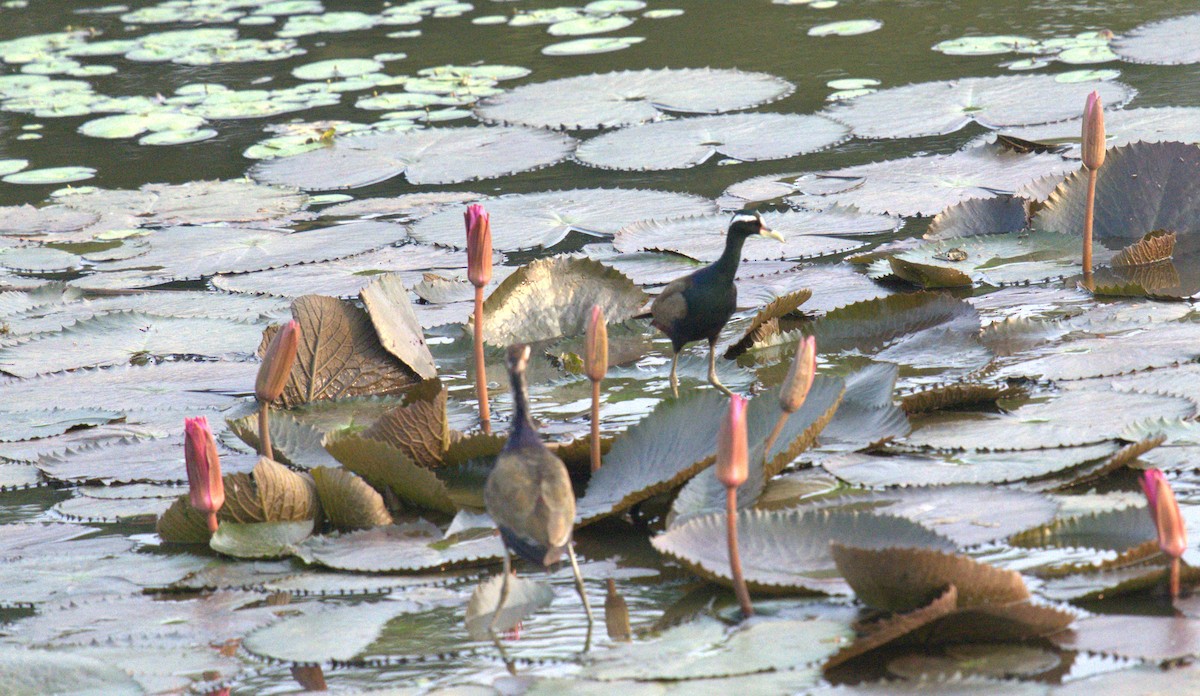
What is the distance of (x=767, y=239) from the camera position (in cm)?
508

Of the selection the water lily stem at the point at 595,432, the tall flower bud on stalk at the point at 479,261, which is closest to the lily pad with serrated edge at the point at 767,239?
the tall flower bud on stalk at the point at 479,261

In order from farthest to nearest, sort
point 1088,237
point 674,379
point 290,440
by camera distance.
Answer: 1. point 1088,237
2. point 674,379
3. point 290,440

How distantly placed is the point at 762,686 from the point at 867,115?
187 inches

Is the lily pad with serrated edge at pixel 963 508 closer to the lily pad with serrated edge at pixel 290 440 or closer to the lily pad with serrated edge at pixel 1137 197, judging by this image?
the lily pad with serrated edge at pixel 290 440

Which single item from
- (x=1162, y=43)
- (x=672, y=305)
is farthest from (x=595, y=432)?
(x=1162, y=43)

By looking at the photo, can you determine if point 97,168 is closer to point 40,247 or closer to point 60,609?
point 40,247

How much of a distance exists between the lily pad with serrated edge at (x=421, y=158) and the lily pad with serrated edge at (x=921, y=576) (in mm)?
4165

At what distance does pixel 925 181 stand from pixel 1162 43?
2.63 metres

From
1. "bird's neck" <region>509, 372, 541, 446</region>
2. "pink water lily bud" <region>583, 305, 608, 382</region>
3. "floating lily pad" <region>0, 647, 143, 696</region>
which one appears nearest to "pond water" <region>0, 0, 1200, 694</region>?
"floating lily pad" <region>0, 647, 143, 696</region>

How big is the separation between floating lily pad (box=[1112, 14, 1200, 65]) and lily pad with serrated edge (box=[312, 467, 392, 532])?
539cm

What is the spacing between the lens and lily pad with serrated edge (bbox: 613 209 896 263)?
488 cm

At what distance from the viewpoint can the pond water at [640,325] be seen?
Answer: 241 centimetres

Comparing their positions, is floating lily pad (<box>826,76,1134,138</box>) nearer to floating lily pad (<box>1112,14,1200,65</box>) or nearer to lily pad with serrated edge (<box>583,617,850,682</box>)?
floating lily pad (<box>1112,14,1200,65</box>)

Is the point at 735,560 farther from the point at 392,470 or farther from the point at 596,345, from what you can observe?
the point at 392,470
